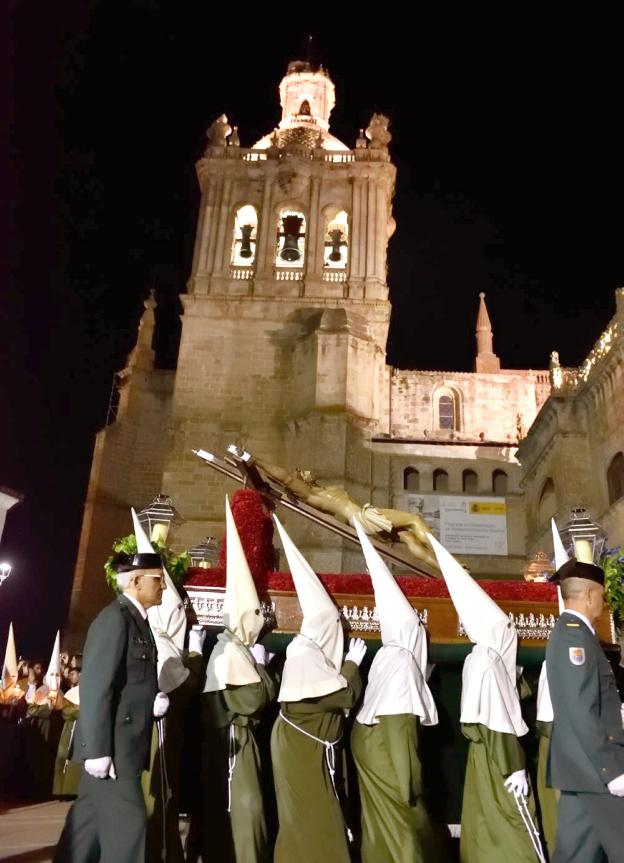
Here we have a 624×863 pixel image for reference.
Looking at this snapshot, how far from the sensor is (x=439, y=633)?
7.26m

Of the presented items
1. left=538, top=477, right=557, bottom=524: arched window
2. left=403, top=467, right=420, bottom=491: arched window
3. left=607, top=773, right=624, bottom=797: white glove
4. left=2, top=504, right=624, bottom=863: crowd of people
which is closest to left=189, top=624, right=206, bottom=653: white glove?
left=2, top=504, right=624, bottom=863: crowd of people

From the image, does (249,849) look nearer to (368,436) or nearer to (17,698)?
(17,698)

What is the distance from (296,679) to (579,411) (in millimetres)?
17921

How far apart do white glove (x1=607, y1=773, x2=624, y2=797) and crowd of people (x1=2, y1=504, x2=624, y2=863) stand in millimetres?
15

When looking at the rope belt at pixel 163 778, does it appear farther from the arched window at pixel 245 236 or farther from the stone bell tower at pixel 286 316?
the arched window at pixel 245 236

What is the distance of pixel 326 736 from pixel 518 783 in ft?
4.96

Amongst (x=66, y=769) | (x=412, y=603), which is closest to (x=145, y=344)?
(x=66, y=769)

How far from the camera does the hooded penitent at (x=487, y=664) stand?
5.25m

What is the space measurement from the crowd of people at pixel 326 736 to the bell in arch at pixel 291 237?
80.3 feet

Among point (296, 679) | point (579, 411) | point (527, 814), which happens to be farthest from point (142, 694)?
point (579, 411)

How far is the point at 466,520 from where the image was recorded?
2403 centimetres

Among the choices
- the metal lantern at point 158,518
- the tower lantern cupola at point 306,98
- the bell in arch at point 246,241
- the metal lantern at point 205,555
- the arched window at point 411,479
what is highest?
the tower lantern cupola at point 306,98

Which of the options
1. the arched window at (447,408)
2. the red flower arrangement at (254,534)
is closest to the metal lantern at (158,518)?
the red flower arrangement at (254,534)

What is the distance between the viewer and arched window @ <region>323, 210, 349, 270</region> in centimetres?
2943
